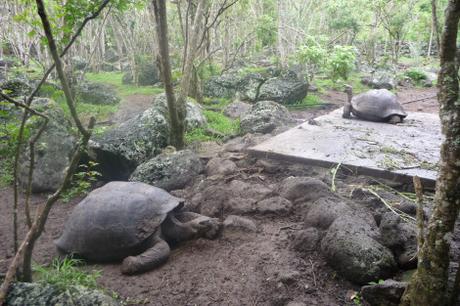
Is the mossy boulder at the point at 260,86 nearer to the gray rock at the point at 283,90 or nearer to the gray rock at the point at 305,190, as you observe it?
the gray rock at the point at 283,90

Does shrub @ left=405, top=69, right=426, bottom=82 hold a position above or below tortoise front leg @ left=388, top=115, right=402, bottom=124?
above

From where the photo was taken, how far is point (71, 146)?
604cm

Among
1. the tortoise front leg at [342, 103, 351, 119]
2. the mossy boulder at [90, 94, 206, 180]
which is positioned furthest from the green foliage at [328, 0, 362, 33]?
the mossy boulder at [90, 94, 206, 180]

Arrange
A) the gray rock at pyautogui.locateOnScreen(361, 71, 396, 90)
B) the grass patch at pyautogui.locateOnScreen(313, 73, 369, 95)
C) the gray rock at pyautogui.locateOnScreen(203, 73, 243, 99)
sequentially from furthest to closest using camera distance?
the gray rock at pyautogui.locateOnScreen(361, 71, 396, 90) → the grass patch at pyautogui.locateOnScreen(313, 73, 369, 95) → the gray rock at pyautogui.locateOnScreen(203, 73, 243, 99)

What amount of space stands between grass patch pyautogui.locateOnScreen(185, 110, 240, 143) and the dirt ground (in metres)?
3.59

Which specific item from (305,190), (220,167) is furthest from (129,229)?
(220,167)

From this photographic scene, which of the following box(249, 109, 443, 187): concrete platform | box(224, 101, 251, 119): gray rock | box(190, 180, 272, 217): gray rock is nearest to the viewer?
box(190, 180, 272, 217): gray rock

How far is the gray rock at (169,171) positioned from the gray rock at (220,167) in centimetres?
19

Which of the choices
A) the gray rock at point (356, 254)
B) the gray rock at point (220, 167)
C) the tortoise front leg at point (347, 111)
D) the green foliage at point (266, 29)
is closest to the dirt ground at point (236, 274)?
the gray rock at point (356, 254)

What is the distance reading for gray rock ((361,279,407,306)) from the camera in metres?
2.45

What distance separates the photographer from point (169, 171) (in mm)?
5383

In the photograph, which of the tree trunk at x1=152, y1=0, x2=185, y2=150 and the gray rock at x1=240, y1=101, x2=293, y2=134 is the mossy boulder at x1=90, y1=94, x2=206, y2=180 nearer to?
the tree trunk at x1=152, y1=0, x2=185, y2=150

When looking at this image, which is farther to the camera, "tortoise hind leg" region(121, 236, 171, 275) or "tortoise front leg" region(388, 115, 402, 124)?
"tortoise front leg" region(388, 115, 402, 124)

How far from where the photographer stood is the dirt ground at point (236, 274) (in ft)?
9.66
